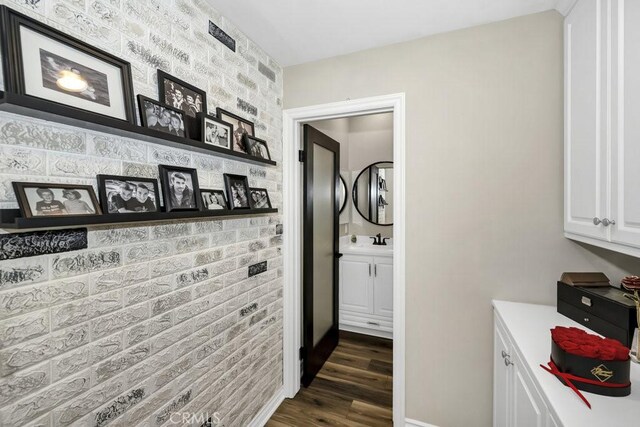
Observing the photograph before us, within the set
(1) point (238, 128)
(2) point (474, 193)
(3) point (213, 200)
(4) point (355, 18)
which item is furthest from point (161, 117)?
(2) point (474, 193)

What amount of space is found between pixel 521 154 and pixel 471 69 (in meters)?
0.58

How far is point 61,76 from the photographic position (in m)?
0.88

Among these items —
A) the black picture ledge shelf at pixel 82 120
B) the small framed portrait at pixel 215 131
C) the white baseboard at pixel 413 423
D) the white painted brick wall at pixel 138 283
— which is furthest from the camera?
the white baseboard at pixel 413 423

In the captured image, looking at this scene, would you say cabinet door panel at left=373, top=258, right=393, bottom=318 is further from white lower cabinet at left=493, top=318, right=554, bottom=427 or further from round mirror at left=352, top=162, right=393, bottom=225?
white lower cabinet at left=493, top=318, right=554, bottom=427

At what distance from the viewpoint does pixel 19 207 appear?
2.54 ft

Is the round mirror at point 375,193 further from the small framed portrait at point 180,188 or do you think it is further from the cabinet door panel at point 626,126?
the small framed portrait at point 180,188

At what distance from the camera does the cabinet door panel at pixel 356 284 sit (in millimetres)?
3096

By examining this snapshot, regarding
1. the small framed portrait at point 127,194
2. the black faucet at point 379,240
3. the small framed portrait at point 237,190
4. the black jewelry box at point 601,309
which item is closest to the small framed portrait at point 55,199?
the small framed portrait at point 127,194

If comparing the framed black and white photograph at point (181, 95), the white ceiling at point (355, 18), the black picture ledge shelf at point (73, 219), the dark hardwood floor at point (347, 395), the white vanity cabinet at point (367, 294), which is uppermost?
the white ceiling at point (355, 18)

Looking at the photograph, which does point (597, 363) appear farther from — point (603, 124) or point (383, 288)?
point (383, 288)

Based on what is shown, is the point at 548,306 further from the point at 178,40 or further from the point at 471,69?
the point at 178,40

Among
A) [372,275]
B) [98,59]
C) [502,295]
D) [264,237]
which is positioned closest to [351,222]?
[372,275]

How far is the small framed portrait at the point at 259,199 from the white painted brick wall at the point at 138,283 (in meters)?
0.07

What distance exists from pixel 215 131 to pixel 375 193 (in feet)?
8.22
